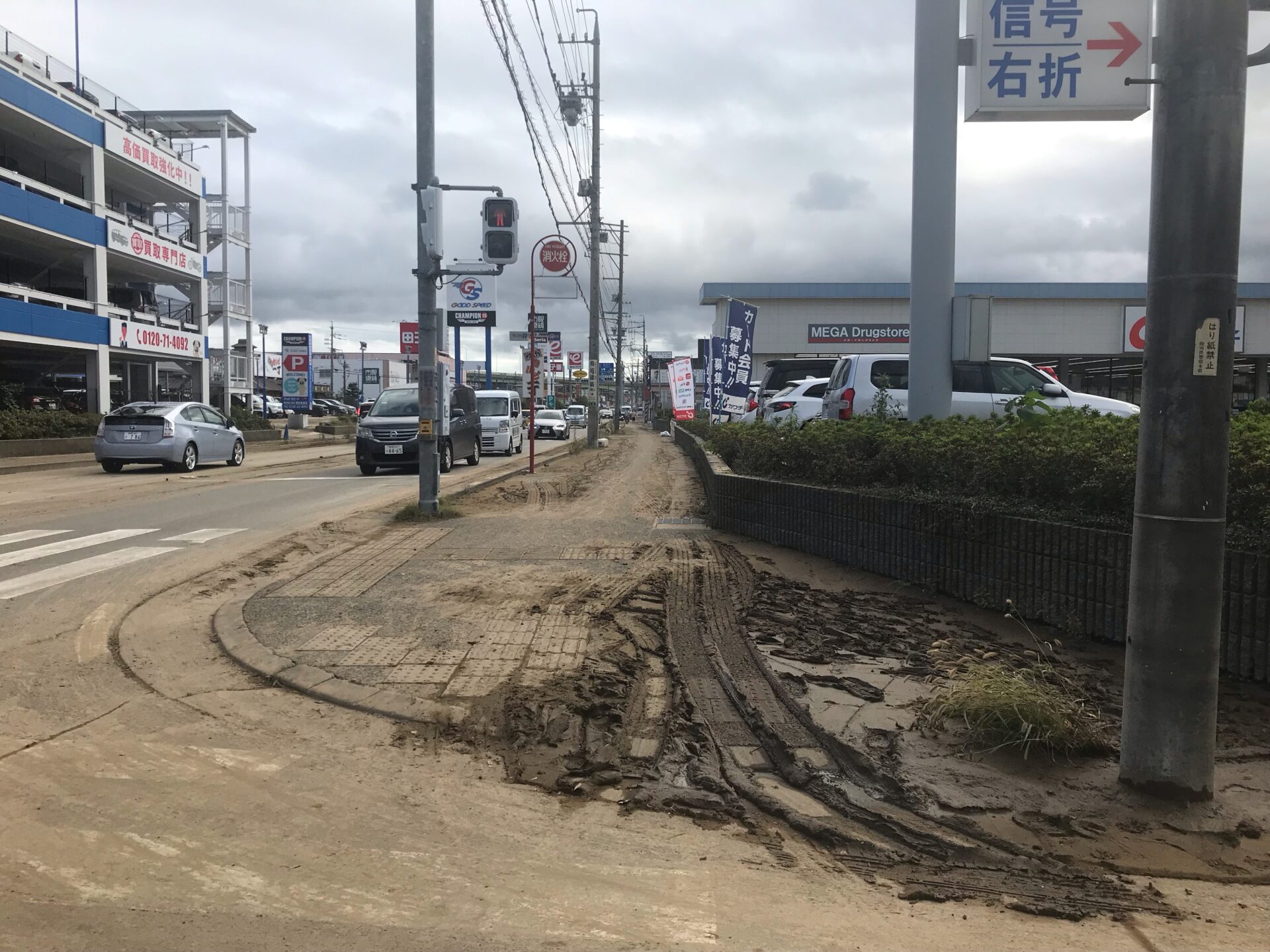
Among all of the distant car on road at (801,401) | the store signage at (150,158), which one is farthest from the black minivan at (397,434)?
the store signage at (150,158)

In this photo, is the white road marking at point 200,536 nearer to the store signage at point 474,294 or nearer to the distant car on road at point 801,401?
the distant car on road at point 801,401

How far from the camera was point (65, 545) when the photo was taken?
9703mm

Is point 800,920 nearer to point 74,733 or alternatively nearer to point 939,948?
point 939,948

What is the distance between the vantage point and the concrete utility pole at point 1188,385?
3.51 metres

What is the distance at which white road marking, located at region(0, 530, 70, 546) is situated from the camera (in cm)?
1000

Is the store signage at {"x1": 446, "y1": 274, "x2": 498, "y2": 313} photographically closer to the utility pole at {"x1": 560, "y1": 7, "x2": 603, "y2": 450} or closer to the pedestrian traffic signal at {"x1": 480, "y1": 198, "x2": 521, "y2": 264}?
the utility pole at {"x1": 560, "y1": 7, "x2": 603, "y2": 450}

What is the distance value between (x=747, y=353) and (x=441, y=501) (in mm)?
13488

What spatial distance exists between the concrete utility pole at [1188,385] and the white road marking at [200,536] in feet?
29.9

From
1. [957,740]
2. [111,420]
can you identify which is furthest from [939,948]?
[111,420]

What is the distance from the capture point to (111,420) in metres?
19.5

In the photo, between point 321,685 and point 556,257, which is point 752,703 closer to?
point 321,685

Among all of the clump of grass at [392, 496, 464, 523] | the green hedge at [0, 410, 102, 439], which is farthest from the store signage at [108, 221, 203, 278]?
the clump of grass at [392, 496, 464, 523]

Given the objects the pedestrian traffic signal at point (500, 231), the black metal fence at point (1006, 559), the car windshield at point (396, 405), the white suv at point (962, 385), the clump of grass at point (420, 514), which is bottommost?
the clump of grass at point (420, 514)

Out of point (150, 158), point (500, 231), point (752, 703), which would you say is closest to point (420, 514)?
point (500, 231)
